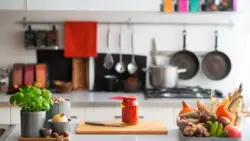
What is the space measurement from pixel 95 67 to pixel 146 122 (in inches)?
65.9

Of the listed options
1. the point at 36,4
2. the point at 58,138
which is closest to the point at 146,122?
the point at 58,138

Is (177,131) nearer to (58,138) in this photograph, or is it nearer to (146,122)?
(146,122)

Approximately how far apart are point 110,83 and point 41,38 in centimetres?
79

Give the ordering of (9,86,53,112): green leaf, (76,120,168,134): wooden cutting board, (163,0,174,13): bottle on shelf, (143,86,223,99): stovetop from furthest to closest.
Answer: (163,0,174,13): bottle on shelf, (143,86,223,99): stovetop, (76,120,168,134): wooden cutting board, (9,86,53,112): green leaf

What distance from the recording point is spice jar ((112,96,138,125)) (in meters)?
2.65

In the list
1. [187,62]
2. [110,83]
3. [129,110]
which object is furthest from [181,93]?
[129,110]

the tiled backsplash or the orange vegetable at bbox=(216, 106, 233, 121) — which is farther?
the tiled backsplash

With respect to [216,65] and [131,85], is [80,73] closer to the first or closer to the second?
[131,85]

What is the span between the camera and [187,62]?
14.3ft

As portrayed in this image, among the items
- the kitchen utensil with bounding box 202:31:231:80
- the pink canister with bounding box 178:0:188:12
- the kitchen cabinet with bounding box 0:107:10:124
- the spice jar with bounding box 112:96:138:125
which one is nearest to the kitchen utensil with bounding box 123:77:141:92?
the kitchen utensil with bounding box 202:31:231:80

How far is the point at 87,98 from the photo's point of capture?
3.89 m

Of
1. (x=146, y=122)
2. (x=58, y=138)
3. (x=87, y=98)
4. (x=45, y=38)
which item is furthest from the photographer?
(x=45, y=38)

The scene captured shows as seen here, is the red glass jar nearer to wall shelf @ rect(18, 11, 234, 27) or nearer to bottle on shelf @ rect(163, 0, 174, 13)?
bottle on shelf @ rect(163, 0, 174, 13)

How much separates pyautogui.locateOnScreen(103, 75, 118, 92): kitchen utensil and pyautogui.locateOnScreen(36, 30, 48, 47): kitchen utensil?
67 centimetres
